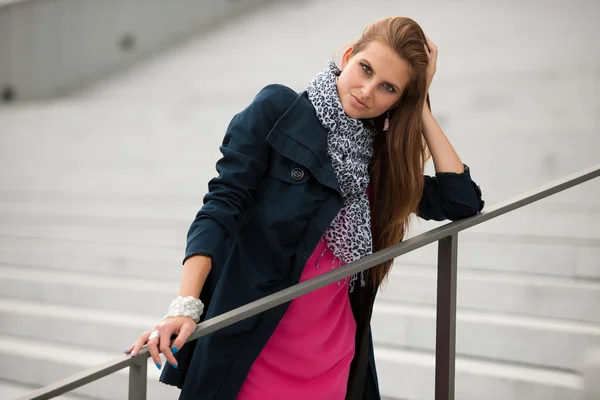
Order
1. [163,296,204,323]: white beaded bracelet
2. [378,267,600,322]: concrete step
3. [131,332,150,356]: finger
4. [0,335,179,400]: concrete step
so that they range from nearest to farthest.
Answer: [131,332,150,356]: finger
[163,296,204,323]: white beaded bracelet
[378,267,600,322]: concrete step
[0,335,179,400]: concrete step

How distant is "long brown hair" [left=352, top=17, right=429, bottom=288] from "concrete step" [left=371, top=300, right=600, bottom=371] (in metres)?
1.55

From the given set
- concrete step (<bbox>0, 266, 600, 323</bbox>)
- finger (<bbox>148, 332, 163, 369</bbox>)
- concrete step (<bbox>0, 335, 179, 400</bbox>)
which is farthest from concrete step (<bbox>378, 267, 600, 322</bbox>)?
finger (<bbox>148, 332, 163, 369</bbox>)

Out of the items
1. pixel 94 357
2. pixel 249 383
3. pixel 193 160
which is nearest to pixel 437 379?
pixel 249 383

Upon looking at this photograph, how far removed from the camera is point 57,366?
3738 mm

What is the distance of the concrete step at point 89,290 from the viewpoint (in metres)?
3.95

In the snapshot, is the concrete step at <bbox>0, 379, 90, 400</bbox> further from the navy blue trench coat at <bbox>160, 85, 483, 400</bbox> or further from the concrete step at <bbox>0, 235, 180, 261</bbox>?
the navy blue trench coat at <bbox>160, 85, 483, 400</bbox>

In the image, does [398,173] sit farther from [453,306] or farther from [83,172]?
[83,172]

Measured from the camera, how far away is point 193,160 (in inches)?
201

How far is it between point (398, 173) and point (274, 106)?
0.88 ft

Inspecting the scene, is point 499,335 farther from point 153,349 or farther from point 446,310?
point 153,349

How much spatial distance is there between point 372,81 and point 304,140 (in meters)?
→ 0.16

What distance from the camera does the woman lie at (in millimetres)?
1329

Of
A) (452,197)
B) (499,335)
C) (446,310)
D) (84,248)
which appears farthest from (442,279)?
(84,248)

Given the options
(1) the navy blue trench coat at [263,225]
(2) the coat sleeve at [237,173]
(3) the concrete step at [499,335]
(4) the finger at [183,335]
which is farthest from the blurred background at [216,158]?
(4) the finger at [183,335]
